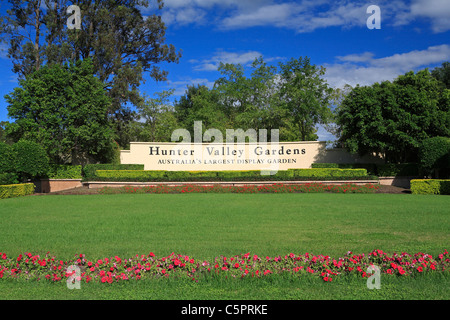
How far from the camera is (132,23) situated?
97.0 feet

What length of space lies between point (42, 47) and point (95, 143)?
9894 millimetres

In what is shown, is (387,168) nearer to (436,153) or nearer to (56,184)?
(436,153)

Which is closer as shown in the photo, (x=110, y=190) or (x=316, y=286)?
(x=316, y=286)

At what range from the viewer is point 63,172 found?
22859 mm

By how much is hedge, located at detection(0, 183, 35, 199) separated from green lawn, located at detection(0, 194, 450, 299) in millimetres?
6152

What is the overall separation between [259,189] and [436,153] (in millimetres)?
9498

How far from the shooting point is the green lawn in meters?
4.25

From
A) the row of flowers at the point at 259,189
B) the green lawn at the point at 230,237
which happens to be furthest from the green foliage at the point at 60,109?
the green lawn at the point at 230,237

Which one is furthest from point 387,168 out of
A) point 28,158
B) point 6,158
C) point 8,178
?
point 6,158

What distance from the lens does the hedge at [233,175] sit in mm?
20312

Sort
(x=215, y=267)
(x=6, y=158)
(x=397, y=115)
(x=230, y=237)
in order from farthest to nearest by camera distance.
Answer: (x=397, y=115), (x=6, y=158), (x=230, y=237), (x=215, y=267)

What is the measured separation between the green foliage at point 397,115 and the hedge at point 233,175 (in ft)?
6.97
